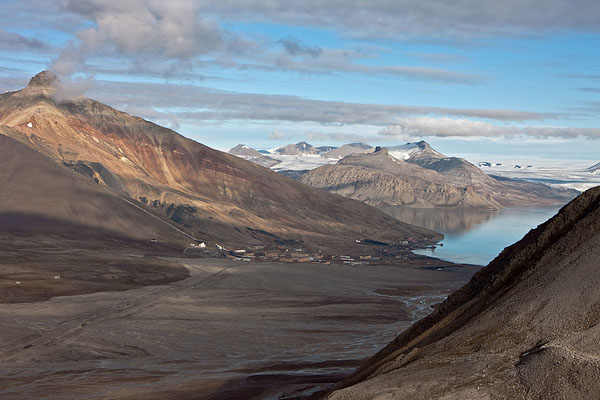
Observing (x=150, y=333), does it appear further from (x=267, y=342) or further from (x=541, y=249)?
(x=541, y=249)

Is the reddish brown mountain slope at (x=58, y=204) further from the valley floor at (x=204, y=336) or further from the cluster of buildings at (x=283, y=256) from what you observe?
the valley floor at (x=204, y=336)

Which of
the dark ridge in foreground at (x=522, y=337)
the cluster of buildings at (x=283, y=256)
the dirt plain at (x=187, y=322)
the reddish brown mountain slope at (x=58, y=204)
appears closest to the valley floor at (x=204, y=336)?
the dirt plain at (x=187, y=322)

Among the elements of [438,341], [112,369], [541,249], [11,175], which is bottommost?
[112,369]

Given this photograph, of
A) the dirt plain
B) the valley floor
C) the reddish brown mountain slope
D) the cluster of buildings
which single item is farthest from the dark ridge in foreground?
the reddish brown mountain slope

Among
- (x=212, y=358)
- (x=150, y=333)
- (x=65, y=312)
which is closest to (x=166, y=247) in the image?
(x=65, y=312)

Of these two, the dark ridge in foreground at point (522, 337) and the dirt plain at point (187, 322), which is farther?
the dirt plain at point (187, 322)
